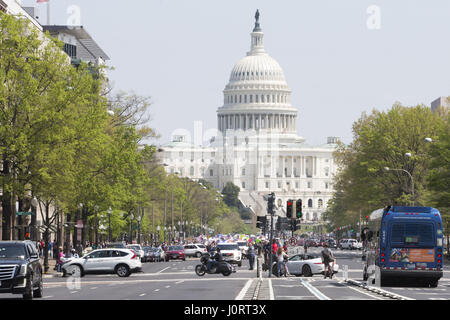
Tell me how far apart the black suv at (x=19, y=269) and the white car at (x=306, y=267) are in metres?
26.8

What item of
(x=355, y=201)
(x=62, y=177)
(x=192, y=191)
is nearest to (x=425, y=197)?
(x=355, y=201)

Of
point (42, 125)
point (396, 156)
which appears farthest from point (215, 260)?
point (396, 156)

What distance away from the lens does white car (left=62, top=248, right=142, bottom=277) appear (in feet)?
190

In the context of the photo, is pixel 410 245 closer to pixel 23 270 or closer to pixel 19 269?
pixel 23 270

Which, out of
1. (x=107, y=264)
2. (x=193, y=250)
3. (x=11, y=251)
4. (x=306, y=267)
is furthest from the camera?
(x=193, y=250)

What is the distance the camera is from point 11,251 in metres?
33.5

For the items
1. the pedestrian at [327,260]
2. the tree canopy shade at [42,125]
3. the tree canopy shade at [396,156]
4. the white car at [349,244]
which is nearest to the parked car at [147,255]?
the tree canopy shade at [396,156]

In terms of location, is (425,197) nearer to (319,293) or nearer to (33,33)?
(33,33)

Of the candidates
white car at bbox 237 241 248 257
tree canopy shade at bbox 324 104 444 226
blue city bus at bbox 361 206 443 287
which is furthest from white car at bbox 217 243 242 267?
blue city bus at bbox 361 206 443 287

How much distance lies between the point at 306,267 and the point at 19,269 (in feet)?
95.5

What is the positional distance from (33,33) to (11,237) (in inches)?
392

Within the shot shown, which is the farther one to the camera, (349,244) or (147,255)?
(349,244)

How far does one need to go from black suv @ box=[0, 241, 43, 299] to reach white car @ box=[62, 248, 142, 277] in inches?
930

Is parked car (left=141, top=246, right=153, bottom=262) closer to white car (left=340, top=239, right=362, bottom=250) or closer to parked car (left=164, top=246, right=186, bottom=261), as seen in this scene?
parked car (left=164, top=246, right=186, bottom=261)
